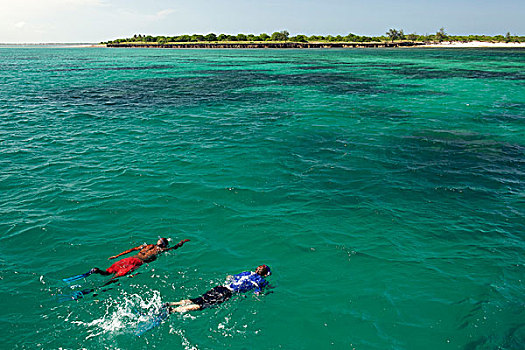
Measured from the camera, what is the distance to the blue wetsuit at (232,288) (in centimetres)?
880

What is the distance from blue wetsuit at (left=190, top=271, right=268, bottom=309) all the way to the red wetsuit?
2.49 metres

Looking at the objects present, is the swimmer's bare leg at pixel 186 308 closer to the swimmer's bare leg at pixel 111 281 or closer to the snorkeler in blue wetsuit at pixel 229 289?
the snorkeler in blue wetsuit at pixel 229 289

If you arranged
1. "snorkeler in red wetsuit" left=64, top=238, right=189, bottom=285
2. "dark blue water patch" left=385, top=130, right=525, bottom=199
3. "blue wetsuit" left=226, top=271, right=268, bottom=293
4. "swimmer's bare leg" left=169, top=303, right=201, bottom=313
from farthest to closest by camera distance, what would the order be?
"dark blue water patch" left=385, top=130, right=525, bottom=199
"snorkeler in red wetsuit" left=64, top=238, right=189, bottom=285
"blue wetsuit" left=226, top=271, right=268, bottom=293
"swimmer's bare leg" left=169, top=303, right=201, bottom=313

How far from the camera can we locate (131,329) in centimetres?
818

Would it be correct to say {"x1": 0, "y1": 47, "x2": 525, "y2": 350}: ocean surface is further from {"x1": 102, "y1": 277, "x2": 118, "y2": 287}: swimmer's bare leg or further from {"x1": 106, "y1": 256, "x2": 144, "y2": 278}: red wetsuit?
{"x1": 106, "y1": 256, "x2": 144, "y2": 278}: red wetsuit

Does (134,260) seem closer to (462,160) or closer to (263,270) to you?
(263,270)

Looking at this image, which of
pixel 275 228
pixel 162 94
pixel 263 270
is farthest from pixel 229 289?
pixel 162 94

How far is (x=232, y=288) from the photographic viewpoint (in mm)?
9250

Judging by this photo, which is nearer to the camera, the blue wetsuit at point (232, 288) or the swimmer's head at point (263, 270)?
the blue wetsuit at point (232, 288)

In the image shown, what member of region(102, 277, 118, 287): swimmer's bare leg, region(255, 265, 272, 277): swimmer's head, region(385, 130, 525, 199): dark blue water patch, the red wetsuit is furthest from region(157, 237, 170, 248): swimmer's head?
region(385, 130, 525, 199): dark blue water patch

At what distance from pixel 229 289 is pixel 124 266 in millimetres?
3375

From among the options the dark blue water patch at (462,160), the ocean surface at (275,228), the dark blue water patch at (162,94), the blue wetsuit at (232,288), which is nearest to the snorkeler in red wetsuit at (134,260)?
the ocean surface at (275,228)

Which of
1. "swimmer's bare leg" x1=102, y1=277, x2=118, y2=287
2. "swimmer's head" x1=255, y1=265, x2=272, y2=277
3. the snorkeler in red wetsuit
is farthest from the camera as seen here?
"swimmer's head" x1=255, y1=265, x2=272, y2=277

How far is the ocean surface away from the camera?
830 cm
